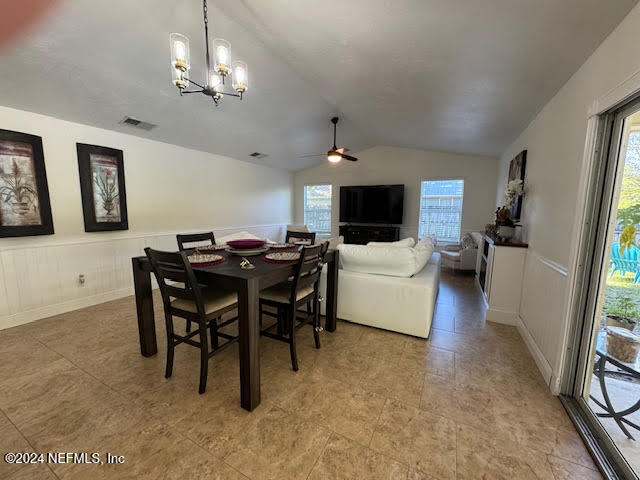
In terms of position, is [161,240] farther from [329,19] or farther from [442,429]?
[442,429]

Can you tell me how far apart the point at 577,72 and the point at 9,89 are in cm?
494

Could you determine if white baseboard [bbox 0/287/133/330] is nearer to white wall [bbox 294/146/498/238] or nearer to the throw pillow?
white wall [bbox 294/146/498/238]

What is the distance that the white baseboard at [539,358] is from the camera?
1.84 m

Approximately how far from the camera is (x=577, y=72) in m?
1.87

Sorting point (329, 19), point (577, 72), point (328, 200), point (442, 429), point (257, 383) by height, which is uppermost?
point (329, 19)

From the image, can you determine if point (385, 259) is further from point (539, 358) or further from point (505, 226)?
point (505, 226)

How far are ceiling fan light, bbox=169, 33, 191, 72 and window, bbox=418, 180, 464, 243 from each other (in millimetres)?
5403

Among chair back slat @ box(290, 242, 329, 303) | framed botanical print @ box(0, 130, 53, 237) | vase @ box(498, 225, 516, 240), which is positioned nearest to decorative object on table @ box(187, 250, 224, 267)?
chair back slat @ box(290, 242, 329, 303)

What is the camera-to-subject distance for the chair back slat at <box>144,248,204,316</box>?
64.0 inches

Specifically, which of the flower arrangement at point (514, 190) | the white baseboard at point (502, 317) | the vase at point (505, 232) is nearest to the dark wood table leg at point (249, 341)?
the white baseboard at point (502, 317)

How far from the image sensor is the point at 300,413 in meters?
1.61

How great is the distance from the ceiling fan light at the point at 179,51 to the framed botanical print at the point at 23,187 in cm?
242

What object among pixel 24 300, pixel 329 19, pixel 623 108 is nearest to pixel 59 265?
pixel 24 300

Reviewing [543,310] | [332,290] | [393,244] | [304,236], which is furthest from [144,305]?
[543,310]
